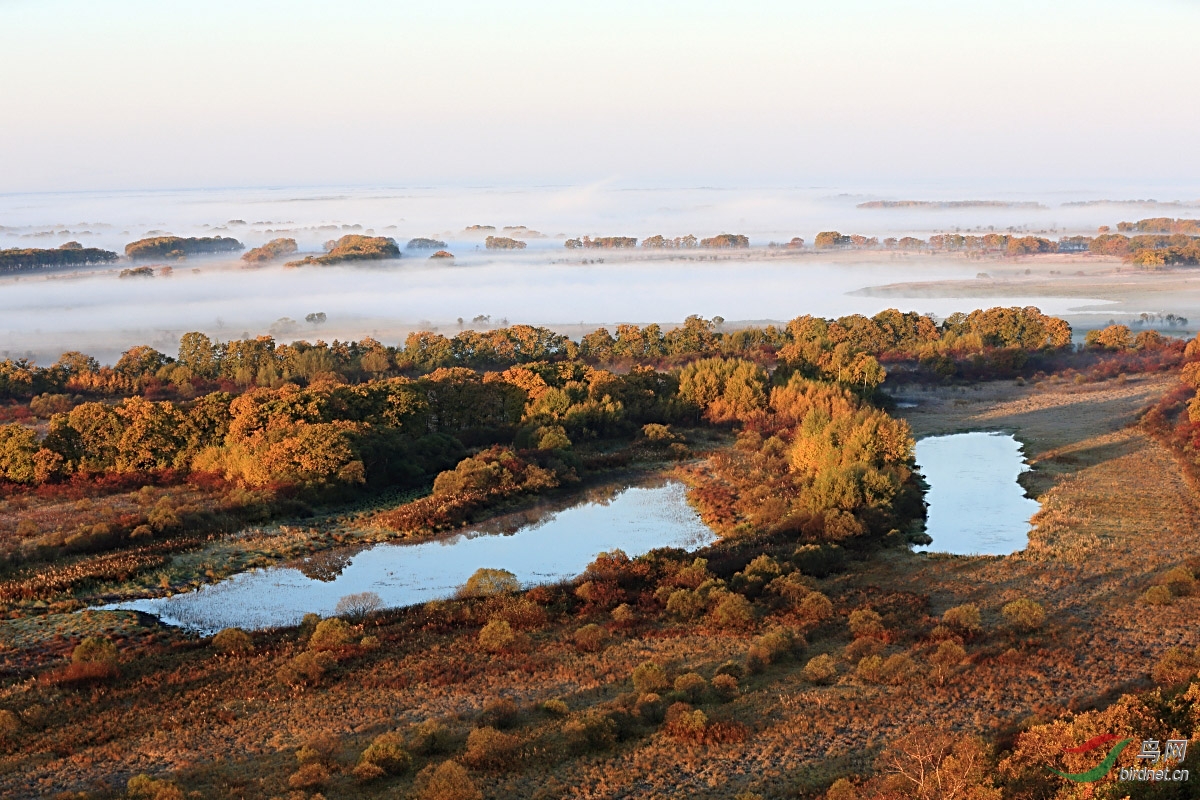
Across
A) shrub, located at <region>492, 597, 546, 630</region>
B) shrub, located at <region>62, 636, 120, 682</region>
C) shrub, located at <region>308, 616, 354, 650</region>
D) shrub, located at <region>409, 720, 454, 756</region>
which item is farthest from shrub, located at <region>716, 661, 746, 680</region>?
shrub, located at <region>62, 636, 120, 682</region>

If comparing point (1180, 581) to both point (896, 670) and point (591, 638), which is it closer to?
point (896, 670)

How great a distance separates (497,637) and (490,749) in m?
4.78

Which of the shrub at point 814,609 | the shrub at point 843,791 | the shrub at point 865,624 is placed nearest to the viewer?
the shrub at point 843,791

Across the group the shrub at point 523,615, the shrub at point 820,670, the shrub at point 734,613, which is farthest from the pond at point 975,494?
the shrub at point 523,615

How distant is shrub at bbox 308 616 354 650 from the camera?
61.3ft

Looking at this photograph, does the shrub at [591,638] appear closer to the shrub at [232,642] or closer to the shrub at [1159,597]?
the shrub at [232,642]

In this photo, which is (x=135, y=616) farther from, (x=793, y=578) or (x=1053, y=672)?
(x=1053, y=672)

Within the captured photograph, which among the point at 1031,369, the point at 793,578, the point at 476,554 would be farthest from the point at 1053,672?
the point at 1031,369

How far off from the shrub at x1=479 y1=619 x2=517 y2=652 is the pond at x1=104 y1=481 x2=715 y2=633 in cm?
417

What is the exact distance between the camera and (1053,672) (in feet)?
57.0

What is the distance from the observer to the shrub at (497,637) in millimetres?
18812

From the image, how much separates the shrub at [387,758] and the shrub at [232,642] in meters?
5.45

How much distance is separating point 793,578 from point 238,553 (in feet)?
43.3

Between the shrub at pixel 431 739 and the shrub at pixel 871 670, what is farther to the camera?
the shrub at pixel 871 670
